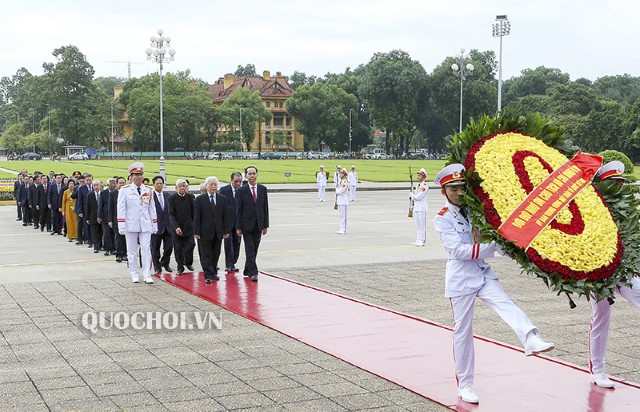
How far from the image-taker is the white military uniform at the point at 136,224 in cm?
1278

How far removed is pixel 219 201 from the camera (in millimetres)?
13078

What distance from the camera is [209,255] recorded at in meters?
12.9

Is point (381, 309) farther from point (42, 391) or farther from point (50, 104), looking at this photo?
point (50, 104)

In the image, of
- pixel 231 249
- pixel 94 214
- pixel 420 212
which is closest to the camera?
pixel 231 249

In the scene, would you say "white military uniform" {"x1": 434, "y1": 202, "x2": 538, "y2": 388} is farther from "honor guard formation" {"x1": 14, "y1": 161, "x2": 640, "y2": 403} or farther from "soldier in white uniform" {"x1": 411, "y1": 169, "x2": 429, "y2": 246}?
"soldier in white uniform" {"x1": 411, "y1": 169, "x2": 429, "y2": 246}

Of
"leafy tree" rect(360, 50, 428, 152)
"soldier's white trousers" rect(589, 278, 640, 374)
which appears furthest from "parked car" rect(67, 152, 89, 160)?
"soldier's white trousers" rect(589, 278, 640, 374)

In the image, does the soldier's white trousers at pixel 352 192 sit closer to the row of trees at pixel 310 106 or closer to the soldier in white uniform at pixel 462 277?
the soldier in white uniform at pixel 462 277

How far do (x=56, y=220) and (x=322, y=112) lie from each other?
3544 inches

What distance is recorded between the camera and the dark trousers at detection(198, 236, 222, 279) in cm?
1276

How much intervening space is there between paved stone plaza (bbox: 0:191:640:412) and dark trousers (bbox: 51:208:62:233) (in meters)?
5.06

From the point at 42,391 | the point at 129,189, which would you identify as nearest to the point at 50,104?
the point at 129,189

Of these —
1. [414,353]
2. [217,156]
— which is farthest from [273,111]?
[414,353]

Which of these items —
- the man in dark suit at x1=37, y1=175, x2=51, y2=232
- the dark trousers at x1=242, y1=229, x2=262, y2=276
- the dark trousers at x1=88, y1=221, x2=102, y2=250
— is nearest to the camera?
the dark trousers at x1=242, y1=229, x2=262, y2=276

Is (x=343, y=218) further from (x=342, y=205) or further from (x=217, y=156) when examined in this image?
(x=217, y=156)
